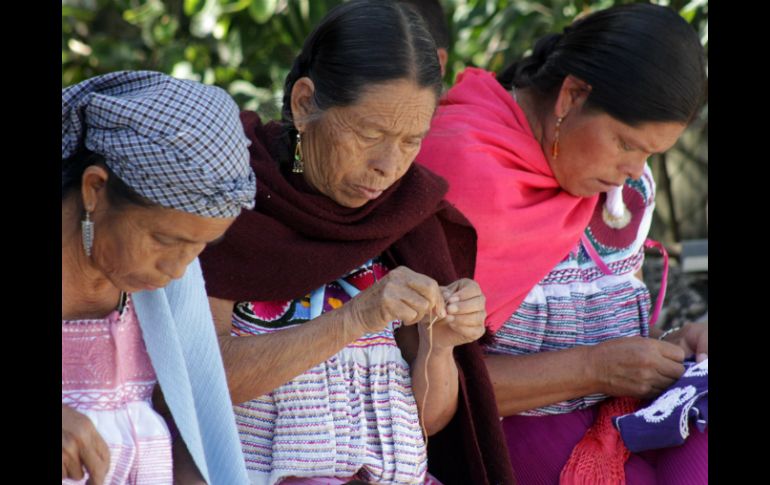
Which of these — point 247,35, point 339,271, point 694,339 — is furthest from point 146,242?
point 247,35

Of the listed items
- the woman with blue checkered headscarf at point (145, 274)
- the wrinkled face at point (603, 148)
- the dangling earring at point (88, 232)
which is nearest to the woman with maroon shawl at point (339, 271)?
the woman with blue checkered headscarf at point (145, 274)

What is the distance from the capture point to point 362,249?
2.77 m

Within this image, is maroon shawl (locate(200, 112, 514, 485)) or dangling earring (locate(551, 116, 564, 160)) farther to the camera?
dangling earring (locate(551, 116, 564, 160))

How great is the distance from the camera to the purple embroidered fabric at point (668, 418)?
119 inches

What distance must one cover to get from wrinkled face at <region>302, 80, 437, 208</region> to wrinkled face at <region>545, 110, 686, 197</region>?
68cm

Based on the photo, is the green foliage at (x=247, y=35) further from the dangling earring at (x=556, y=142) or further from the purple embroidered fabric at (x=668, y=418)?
the purple embroidered fabric at (x=668, y=418)

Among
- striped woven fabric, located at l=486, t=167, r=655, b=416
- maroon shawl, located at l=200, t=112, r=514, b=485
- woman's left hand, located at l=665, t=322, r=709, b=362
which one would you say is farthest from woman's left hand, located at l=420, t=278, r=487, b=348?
woman's left hand, located at l=665, t=322, r=709, b=362

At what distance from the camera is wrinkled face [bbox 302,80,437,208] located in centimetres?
265

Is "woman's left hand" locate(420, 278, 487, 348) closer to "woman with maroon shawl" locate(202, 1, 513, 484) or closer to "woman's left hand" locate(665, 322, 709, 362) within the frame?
"woman with maroon shawl" locate(202, 1, 513, 484)

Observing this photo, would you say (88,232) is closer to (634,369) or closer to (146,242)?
(146,242)

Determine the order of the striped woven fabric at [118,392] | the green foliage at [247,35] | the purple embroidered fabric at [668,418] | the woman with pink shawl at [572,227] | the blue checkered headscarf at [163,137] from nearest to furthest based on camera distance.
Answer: the blue checkered headscarf at [163,137], the striped woven fabric at [118,392], the purple embroidered fabric at [668,418], the woman with pink shawl at [572,227], the green foliage at [247,35]

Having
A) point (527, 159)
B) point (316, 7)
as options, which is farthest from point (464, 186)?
point (316, 7)

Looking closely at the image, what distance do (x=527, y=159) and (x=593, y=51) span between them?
1.25 ft

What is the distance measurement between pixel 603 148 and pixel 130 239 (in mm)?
1648
